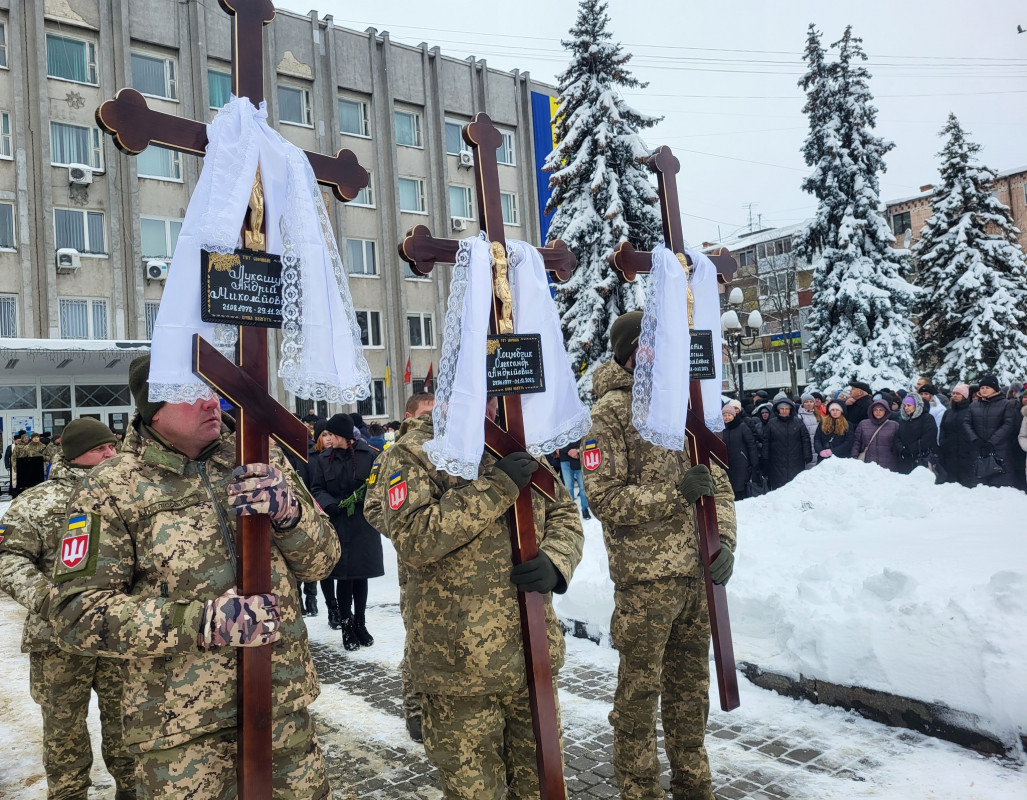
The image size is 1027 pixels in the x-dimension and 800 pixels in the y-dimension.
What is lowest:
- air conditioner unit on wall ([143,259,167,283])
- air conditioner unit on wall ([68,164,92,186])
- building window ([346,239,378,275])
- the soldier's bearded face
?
the soldier's bearded face

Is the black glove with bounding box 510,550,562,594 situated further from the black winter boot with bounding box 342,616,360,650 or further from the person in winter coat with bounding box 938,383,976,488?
the person in winter coat with bounding box 938,383,976,488

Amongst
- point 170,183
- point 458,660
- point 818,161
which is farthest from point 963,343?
point 458,660

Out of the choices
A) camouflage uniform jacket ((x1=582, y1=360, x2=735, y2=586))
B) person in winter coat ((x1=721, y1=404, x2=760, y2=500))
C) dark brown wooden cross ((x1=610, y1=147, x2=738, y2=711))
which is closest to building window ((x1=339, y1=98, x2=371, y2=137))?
person in winter coat ((x1=721, y1=404, x2=760, y2=500))

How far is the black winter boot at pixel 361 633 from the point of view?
24.4 feet

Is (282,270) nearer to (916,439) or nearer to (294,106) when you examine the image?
(916,439)

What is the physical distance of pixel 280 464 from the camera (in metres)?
2.91

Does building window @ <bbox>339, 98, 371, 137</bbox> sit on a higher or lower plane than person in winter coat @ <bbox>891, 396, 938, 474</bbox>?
higher

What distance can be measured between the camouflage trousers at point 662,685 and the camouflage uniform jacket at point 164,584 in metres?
1.73

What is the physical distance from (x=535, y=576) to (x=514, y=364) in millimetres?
915

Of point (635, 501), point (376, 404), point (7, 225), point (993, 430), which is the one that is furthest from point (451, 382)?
point (376, 404)

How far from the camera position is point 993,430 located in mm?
11383

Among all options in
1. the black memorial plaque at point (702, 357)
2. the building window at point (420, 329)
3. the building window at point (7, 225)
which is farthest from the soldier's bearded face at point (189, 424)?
the building window at point (420, 329)

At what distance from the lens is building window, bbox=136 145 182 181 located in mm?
25516

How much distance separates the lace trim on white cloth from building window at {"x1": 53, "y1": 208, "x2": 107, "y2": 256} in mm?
25193
